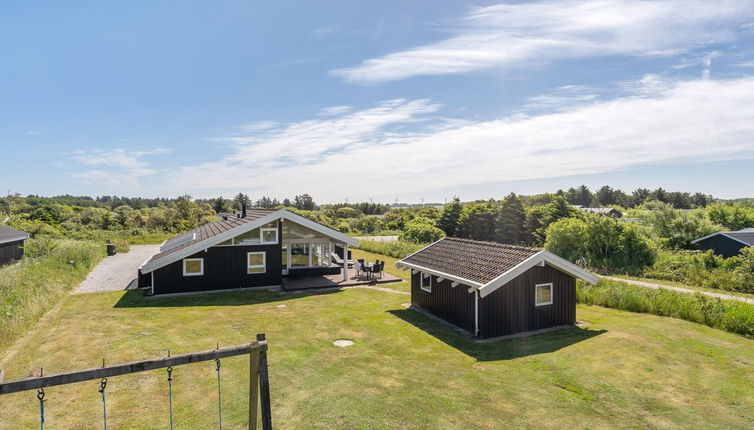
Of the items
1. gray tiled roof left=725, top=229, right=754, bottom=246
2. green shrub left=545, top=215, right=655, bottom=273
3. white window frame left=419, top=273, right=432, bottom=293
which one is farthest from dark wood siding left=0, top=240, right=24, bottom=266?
gray tiled roof left=725, top=229, right=754, bottom=246

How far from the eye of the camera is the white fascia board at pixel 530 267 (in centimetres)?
1008

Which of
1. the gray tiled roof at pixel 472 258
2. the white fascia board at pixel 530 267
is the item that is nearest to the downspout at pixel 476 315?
the white fascia board at pixel 530 267

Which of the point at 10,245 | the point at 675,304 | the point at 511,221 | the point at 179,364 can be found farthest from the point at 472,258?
the point at 511,221

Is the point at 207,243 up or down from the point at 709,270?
up

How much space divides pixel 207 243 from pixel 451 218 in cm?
3949

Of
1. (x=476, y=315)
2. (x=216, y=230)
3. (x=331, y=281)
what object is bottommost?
(x=331, y=281)

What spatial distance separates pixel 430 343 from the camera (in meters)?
10.2

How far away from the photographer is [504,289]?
35.5 ft

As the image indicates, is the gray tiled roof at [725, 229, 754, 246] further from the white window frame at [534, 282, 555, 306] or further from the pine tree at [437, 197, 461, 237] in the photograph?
the pine tree at [437, 197, 461, 237]

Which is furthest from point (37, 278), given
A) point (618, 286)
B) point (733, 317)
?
point (733, 317)

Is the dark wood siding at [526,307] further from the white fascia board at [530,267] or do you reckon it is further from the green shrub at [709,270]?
the green shrub at [709,270]

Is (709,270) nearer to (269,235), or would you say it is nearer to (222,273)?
(269,235)

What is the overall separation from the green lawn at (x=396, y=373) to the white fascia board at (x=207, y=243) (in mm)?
2504

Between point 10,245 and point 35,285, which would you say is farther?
point 10,245
